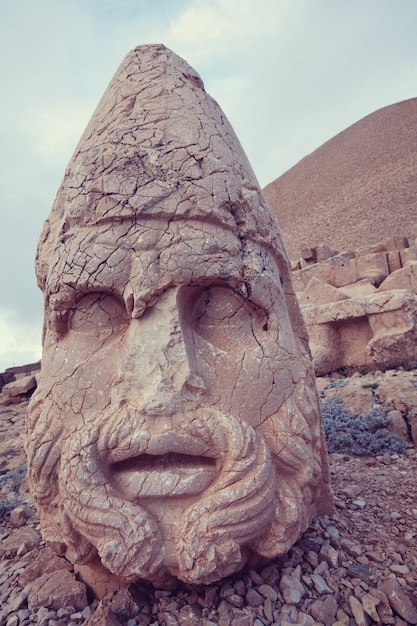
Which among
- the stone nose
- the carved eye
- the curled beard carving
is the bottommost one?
the curled beard carving

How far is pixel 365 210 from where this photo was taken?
112 feet

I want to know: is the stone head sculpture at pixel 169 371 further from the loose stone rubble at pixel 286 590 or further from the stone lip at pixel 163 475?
the loose stone rubble at pixel 286 590

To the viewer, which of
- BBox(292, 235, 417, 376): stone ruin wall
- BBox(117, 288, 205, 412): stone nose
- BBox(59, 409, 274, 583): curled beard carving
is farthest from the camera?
BBox(292, 235, 417, 376): stone ruin wall

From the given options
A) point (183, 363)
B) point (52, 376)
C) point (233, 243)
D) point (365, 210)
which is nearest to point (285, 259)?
point (233, 243)

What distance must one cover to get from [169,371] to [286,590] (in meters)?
0.95

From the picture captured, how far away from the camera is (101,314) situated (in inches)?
72.8

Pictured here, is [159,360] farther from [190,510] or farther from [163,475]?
[190,510]

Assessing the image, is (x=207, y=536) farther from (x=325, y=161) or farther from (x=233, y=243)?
(x=325, y=161)

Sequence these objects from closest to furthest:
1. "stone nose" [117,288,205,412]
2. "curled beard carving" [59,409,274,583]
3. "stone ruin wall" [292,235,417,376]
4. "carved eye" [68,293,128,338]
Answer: "curled beard carving" [59,409,274,583] → "stone nose" [117,288,205,412] → "carved eye" [68,293,128,338] → "stone ruin wall" [292,235,417,376]

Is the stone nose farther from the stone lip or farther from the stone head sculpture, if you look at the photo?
the stone lip

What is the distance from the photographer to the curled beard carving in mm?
1426

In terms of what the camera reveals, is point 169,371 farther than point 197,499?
Yes

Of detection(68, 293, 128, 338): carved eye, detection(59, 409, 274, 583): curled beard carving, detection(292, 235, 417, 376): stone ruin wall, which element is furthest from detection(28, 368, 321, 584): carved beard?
detection(292, 235, 417, 376): stone ruin wall

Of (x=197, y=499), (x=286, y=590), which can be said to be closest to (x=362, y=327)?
(x=286, y=590)
